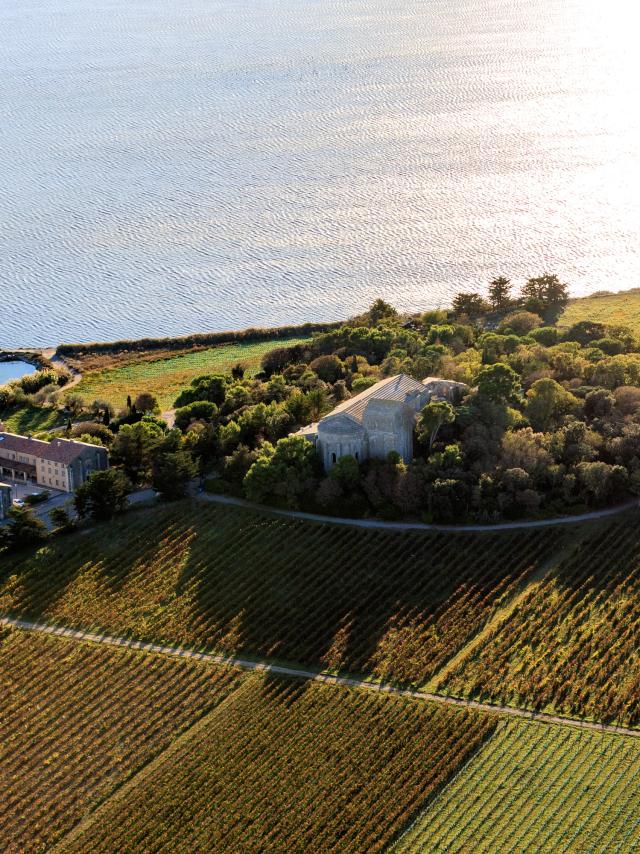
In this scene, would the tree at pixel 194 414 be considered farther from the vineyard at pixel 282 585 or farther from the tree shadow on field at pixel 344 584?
the tree shadow on field at pixel 344 584

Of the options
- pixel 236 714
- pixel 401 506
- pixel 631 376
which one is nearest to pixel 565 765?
pixel 236 714

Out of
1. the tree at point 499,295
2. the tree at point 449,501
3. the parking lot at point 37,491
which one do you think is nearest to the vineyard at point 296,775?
the tree at point 449,501

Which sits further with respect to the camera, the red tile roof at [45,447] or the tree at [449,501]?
the red tile roof at [45,447]

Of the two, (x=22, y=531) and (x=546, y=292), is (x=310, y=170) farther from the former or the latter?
(x=22, y=531)

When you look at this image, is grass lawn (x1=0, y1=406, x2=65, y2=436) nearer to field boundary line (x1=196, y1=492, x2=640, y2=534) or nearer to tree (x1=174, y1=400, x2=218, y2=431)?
tree (x1=174, y1=400, x2=218, y2=431)

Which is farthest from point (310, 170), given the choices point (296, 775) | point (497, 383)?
point (296, 775)

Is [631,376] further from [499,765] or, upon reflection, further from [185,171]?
[185,171]

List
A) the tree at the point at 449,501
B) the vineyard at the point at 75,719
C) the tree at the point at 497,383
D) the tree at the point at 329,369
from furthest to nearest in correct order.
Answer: the tree at the point at 329,369 < the tree at the point at 497,383 < the tree at the point at 449,501 < the vineyard at the point at 75,719
